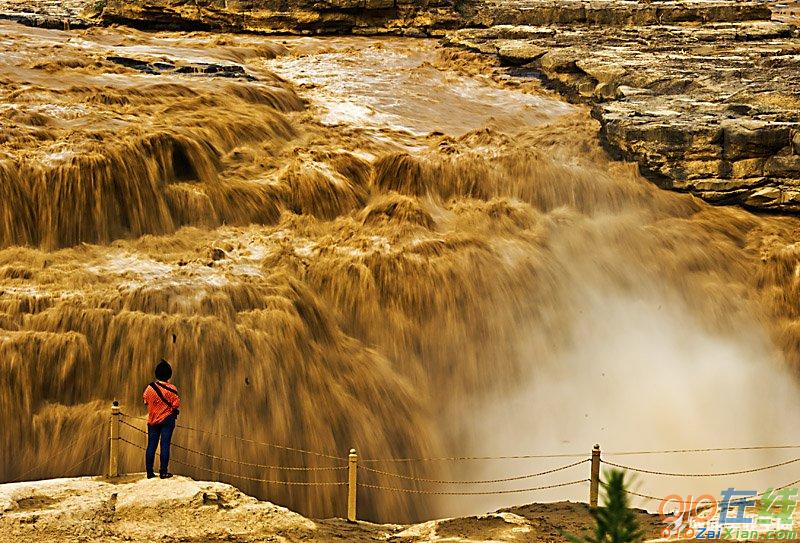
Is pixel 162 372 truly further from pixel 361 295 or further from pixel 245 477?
pixel 361 295

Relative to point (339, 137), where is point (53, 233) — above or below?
below

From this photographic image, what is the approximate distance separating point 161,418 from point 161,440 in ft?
0.62

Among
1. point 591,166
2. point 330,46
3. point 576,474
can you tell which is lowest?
point 576,474

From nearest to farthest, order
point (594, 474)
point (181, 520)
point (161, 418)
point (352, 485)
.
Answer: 1. point (181, 520)
2. point (161, 418)
3. point (352, 485)
4. point (594, 474)

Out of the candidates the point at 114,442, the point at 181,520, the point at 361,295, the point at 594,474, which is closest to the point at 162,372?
the point at 114,442

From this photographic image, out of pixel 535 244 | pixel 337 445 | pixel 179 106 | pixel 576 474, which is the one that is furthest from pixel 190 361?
pixel 179 106

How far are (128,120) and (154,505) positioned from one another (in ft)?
23.4

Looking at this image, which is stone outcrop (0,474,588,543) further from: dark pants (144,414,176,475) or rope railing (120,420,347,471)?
rope railing (120,420,347,471)

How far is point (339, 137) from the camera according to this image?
14.7 metres

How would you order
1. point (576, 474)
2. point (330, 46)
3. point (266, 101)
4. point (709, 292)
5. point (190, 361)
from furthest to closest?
point (330, 46)
point (266, 101)
point (709, 292)
point (576, 474)
point (190, 361)

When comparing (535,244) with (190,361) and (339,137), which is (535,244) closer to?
(339,137)

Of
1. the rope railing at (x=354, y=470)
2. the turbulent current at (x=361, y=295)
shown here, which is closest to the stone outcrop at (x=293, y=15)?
the turbulent current at (x=361, y=295)

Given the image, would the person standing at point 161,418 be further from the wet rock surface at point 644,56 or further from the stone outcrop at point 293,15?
the stone outcrop at point 293,15

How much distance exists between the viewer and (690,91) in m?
16.2
